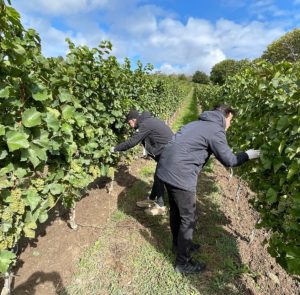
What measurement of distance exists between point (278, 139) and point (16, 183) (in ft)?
7.88

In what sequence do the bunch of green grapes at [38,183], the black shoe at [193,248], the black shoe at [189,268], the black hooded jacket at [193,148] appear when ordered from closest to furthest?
the bunch of green grapes at [38,183] → the black hooded jacket at [193,148] → the black shoe at [189,268] → the black shoe at [193,248]

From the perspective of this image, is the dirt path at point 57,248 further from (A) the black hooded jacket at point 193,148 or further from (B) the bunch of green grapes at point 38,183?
(A) the black hooded jacket at point 193,148

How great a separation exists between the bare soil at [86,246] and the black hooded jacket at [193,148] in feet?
Answer: 4.83

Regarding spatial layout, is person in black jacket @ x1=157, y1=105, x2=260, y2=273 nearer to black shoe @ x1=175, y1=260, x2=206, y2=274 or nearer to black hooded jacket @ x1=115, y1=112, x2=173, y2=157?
black shoe @ x1=175, y1=260, x2=206, y2=274

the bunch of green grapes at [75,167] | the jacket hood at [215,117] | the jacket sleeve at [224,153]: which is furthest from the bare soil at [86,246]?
the jacket hood at [215,117]

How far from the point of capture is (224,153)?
3.22 m

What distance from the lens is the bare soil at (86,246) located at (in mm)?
3455

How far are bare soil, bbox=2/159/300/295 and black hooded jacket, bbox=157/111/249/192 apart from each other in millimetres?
1471

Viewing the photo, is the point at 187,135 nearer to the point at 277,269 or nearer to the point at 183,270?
the point at 183,270

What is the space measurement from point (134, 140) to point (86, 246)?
1.74 metres

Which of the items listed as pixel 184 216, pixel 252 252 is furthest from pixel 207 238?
pixel 184 216

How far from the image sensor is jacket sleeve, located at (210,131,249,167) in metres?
3.16

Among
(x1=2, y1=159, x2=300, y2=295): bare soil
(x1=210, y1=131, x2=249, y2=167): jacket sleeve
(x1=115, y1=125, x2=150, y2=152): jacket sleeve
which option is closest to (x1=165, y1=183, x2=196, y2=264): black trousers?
(x1=210, y1=131, x2=249, y2=167): jacket sleeve

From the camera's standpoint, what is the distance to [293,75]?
3.17 metres
